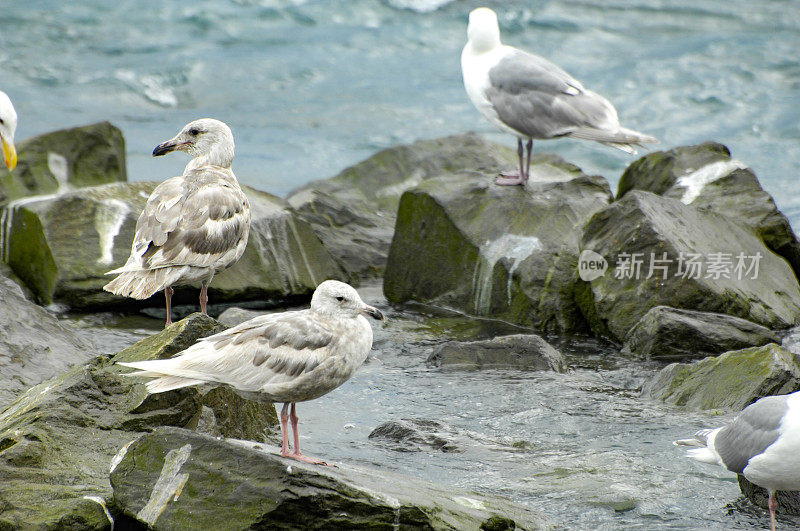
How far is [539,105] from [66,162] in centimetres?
564

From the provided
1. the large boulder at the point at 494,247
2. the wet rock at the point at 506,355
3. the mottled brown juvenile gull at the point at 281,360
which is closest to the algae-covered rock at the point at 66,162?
the large boulder at the point at 494,247

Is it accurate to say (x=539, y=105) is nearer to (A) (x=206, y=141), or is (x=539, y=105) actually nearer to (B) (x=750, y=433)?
(A) (x=206, y=141)

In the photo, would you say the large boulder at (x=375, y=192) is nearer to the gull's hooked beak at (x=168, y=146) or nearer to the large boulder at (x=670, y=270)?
the large boulder at (x=670, y=270)

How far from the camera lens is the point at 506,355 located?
762 cm

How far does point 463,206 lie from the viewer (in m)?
9.36

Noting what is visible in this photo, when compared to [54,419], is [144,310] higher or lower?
lower

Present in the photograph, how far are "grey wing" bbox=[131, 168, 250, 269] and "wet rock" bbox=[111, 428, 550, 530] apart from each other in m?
1.96

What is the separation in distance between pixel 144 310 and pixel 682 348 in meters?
4.61

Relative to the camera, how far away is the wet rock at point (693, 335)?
25.7 ft

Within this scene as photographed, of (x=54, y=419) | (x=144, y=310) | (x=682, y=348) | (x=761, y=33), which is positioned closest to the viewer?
(x=54, y=419)

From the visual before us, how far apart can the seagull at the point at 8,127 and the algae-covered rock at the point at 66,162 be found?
2.94m

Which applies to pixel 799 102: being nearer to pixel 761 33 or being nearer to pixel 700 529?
pixel 761 33

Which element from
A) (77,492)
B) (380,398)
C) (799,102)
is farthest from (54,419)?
(799,102)

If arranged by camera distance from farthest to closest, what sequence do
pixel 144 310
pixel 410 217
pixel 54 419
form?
pixel 410 217 → pixel 144 310 → pixel 54 419
